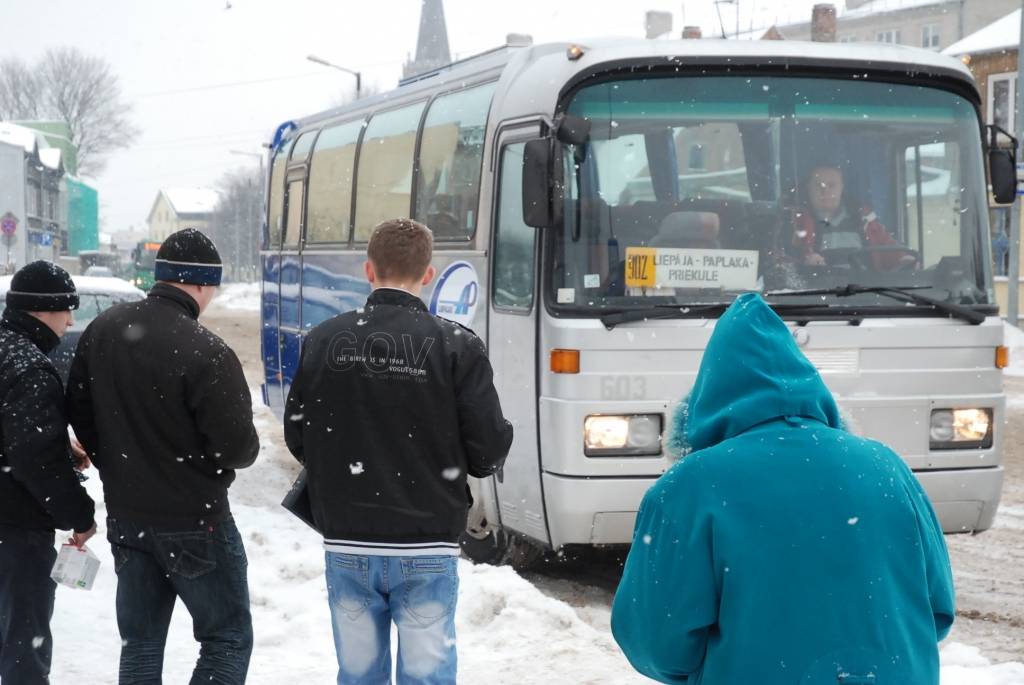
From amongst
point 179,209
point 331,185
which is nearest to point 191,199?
point 179,209

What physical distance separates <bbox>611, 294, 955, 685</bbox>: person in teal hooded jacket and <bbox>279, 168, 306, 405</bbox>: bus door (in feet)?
33.8

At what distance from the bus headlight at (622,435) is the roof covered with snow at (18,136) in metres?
67.1

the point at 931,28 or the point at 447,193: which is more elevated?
the point at 931,28

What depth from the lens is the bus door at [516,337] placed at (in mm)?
7766

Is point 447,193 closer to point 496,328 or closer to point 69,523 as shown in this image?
point 496,328

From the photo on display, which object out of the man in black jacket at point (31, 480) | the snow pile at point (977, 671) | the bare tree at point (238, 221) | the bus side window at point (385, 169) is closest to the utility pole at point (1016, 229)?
the bus side window at point (385, 169)

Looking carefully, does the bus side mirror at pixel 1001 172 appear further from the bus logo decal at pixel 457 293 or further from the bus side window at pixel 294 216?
the bus side window at pixel 294 216

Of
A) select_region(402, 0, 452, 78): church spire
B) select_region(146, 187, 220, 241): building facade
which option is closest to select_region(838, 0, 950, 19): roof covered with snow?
select_region(402, 0, 452, 78): church spire

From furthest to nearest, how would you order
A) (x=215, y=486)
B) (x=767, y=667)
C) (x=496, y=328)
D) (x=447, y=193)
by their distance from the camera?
(x=447, y=193) < (x=496, y=328) < (x=215, y=486) < (x=767, y=667)

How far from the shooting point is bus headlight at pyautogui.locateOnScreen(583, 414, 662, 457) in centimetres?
741

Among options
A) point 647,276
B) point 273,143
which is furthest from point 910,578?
point 273,143

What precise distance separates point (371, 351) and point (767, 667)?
6.44ft

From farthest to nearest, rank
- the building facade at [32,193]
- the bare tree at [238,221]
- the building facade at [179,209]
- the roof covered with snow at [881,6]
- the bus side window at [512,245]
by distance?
the building facade at [179,209], the bare tree at [238,221], the roof covered with snow at [881,6], the building facade at [32,193], the bus side window at [512,245]

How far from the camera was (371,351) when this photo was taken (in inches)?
161
